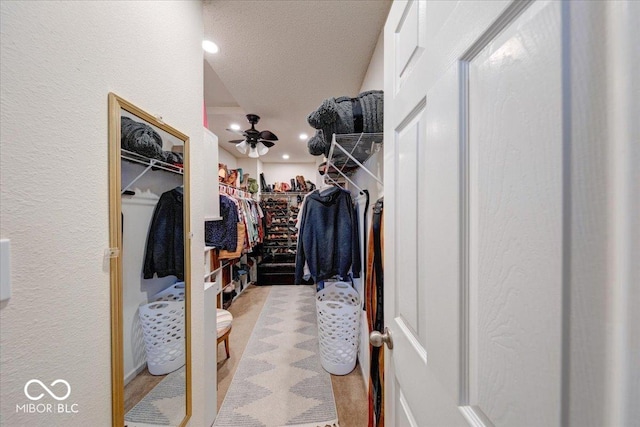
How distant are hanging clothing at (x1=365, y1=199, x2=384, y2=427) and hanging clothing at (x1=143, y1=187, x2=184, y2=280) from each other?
0.94m

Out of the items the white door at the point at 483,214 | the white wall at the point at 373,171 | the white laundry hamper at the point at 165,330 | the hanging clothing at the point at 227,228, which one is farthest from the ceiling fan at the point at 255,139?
the white door at the point at 483,214

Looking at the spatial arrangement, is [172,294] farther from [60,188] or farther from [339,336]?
[339,336]

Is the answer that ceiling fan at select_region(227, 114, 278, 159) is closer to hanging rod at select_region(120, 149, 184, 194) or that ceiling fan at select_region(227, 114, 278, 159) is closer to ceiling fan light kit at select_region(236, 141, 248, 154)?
ceiling fan light kit at select_region(236, 141, 248, 154)

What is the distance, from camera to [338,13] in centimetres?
136

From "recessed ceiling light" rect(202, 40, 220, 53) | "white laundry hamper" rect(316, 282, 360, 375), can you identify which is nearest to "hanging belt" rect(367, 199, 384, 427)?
"white laundry hamper" rect(316, 282, 360, 375)

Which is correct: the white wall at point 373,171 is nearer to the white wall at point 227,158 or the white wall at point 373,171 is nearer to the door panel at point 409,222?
the door panel at point 409,222

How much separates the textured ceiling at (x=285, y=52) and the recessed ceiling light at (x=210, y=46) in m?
0.03

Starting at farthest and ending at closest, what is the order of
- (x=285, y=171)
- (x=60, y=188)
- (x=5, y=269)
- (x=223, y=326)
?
1. (x=285, y=171)
2. (x=223, y=326)
3. (x=60, y=188)
4. (x=5, y=269)

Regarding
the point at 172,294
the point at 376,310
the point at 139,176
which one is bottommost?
the point at 376,310

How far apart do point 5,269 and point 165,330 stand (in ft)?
2.13

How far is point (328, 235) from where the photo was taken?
2180 millimetres

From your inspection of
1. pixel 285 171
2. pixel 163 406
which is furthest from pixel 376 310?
pixel 285 171

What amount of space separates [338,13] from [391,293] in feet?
4.91

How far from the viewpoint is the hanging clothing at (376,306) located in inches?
42.0
